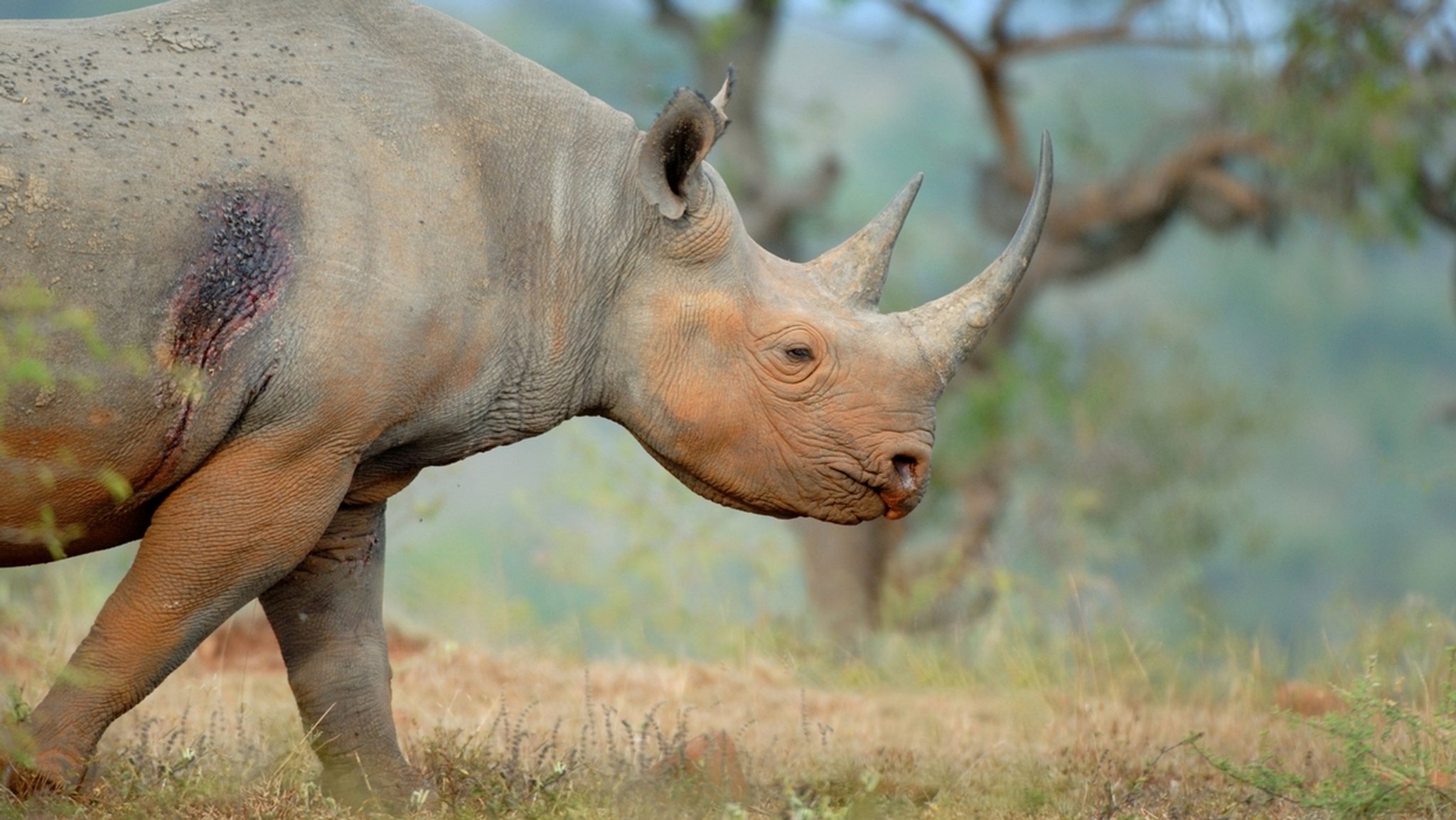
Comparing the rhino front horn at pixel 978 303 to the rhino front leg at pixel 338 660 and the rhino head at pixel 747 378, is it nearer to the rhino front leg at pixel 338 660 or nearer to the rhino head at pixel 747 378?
the rhino head at pixel 747 378

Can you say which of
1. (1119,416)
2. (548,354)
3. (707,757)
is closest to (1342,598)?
(707,757)

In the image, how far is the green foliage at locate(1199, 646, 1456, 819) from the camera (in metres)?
6.12

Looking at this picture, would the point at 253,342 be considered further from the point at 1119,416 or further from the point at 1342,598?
the point at 1119,416

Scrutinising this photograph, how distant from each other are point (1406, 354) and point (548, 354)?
67.0 m

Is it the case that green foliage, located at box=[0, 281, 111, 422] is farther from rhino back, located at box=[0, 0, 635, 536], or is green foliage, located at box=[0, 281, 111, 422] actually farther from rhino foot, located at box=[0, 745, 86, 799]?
rhino foot, located at box=[0, 745, 86, 799]

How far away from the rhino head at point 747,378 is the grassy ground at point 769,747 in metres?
1.01

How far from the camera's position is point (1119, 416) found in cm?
2250

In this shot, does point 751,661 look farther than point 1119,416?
No

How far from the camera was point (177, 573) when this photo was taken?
5.55m

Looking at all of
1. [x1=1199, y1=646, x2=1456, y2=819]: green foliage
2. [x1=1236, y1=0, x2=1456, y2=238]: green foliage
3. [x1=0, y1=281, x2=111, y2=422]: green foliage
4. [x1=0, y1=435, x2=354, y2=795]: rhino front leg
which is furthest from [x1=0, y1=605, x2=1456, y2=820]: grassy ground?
[x1=1236, y1=0, x2=1456, y2=238]: green foliage

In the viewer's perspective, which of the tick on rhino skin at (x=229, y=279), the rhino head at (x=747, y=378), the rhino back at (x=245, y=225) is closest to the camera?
the rhino back at (x=245, y=225)

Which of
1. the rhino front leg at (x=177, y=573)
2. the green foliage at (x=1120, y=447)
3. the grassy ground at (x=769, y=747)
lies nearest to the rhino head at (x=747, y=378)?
the grassy ground at (x=769, y=747)

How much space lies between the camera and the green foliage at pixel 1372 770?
6.12 meters

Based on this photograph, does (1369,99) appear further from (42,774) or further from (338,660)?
(42,774)
